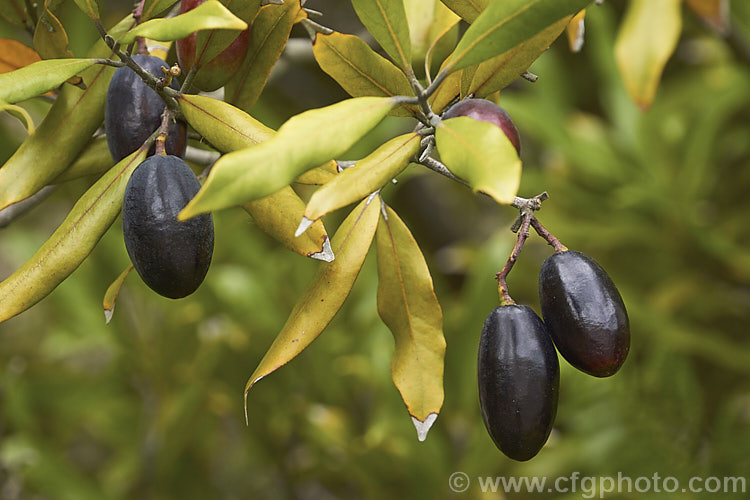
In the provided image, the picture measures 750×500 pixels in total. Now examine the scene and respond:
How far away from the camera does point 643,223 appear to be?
5.37 feet

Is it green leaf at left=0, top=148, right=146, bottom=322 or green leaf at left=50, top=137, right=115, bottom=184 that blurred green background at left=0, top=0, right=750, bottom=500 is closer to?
green leaf at left=50, top=137, right=115, bottom=184

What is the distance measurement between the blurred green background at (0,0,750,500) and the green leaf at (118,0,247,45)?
0.69 m

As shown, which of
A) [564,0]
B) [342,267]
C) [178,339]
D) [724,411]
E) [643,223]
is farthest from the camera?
[643,223]

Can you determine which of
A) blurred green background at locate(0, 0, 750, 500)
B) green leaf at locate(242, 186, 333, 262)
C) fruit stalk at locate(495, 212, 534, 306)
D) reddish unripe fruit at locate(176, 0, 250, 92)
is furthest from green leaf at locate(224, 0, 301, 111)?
blurred green background at locate(0, 0, 750, 500)

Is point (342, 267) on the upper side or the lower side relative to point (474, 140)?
lower

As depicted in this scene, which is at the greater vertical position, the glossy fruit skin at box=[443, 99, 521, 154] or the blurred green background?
the glossy fruit skin at box=[443, 99, 521, 154]

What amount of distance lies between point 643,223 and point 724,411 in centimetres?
50

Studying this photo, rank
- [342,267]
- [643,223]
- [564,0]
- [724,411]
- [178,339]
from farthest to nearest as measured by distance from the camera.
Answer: [643,223], [178,339], [724,411], [342,267], [564,0]

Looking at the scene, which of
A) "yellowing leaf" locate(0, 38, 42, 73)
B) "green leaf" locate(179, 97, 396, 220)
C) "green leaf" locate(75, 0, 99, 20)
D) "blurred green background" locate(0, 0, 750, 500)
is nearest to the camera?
"green leaf" locate(179, 97, 396, 220)

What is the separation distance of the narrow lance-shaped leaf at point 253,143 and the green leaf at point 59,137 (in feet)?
0.37

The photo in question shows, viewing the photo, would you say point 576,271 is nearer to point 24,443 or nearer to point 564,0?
point 564,0

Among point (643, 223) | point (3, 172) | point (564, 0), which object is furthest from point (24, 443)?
point (643, 223)

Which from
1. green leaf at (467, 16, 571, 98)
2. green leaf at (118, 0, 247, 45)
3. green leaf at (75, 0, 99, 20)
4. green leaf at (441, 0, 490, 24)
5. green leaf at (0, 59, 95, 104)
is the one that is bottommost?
green leaf at (0, 59, 95, 104)

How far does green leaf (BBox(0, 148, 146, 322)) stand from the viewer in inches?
20.2
